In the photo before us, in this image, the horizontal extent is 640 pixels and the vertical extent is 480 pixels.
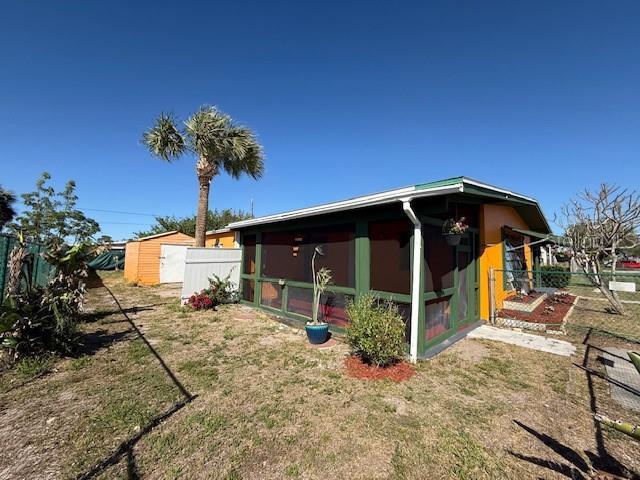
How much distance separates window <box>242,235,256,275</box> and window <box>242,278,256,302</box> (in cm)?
29

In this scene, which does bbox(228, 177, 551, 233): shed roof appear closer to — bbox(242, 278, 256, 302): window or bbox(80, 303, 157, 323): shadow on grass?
bbox(242, 278, 256, 302): window

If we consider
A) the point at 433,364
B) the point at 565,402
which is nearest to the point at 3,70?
the point at 433,364

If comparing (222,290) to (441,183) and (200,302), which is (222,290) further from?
(441,183)

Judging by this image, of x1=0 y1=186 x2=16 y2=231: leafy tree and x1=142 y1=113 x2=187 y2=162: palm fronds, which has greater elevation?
x1=142 y1=113 x2=187 y2=162: palm fronds

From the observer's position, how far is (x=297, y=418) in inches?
115

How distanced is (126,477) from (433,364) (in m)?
3.87

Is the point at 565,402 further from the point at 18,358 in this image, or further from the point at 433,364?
the point at 18,358

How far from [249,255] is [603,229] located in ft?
35.9

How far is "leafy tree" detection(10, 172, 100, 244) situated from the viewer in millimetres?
19539

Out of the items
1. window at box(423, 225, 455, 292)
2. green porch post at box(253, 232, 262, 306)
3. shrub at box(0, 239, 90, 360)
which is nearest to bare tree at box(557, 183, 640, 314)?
window at box(423, 225, 455, 292)

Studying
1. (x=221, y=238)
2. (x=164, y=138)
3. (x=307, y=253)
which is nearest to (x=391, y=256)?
(x=307, y=253)

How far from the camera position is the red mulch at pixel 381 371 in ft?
12.6

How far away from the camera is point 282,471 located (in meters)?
2.20

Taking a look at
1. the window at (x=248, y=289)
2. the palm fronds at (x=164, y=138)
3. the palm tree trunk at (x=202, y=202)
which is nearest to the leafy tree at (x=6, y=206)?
the palm fronds at (x=164, y=138)
